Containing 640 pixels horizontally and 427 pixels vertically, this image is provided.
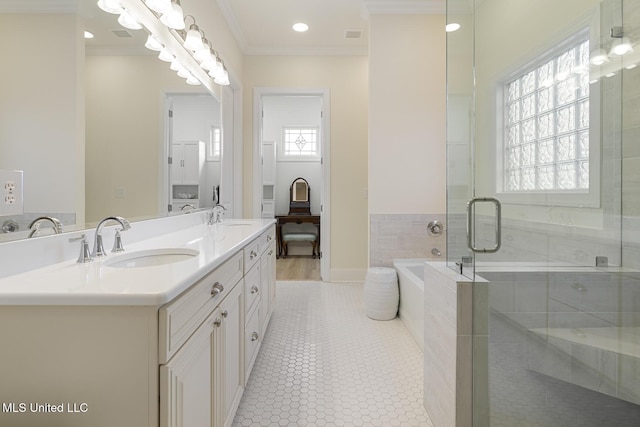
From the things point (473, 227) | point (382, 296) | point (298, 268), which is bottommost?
point (298, 268)

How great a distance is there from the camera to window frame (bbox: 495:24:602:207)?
1.65 m

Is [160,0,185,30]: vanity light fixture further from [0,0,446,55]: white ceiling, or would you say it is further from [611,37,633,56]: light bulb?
[611,37,633,56]: light bulb

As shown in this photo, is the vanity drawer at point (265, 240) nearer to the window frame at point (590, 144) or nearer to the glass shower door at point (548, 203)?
the glass shower door at point (548, 203)

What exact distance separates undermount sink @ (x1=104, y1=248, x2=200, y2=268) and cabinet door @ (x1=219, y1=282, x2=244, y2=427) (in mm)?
274

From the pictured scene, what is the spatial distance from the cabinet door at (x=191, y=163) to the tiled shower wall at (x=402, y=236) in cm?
169

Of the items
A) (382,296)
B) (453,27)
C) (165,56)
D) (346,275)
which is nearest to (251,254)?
(165,56)

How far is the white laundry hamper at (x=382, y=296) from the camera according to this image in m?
2.88

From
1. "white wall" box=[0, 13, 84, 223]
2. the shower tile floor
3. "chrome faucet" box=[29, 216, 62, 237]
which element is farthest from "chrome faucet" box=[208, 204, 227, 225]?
"chrome faucet" box=[29, 216, 62, 237]

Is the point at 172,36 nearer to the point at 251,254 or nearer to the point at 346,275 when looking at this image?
the point at 251,254

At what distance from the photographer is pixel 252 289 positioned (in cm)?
191

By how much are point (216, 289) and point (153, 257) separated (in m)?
0.46

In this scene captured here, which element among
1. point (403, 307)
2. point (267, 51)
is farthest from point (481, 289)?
point (267, 51)

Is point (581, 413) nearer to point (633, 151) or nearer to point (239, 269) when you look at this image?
point (633, 151)

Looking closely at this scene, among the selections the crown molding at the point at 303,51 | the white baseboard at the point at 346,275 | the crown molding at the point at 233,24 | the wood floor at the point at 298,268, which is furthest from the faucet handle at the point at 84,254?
the crown molding at the point at 303,51
